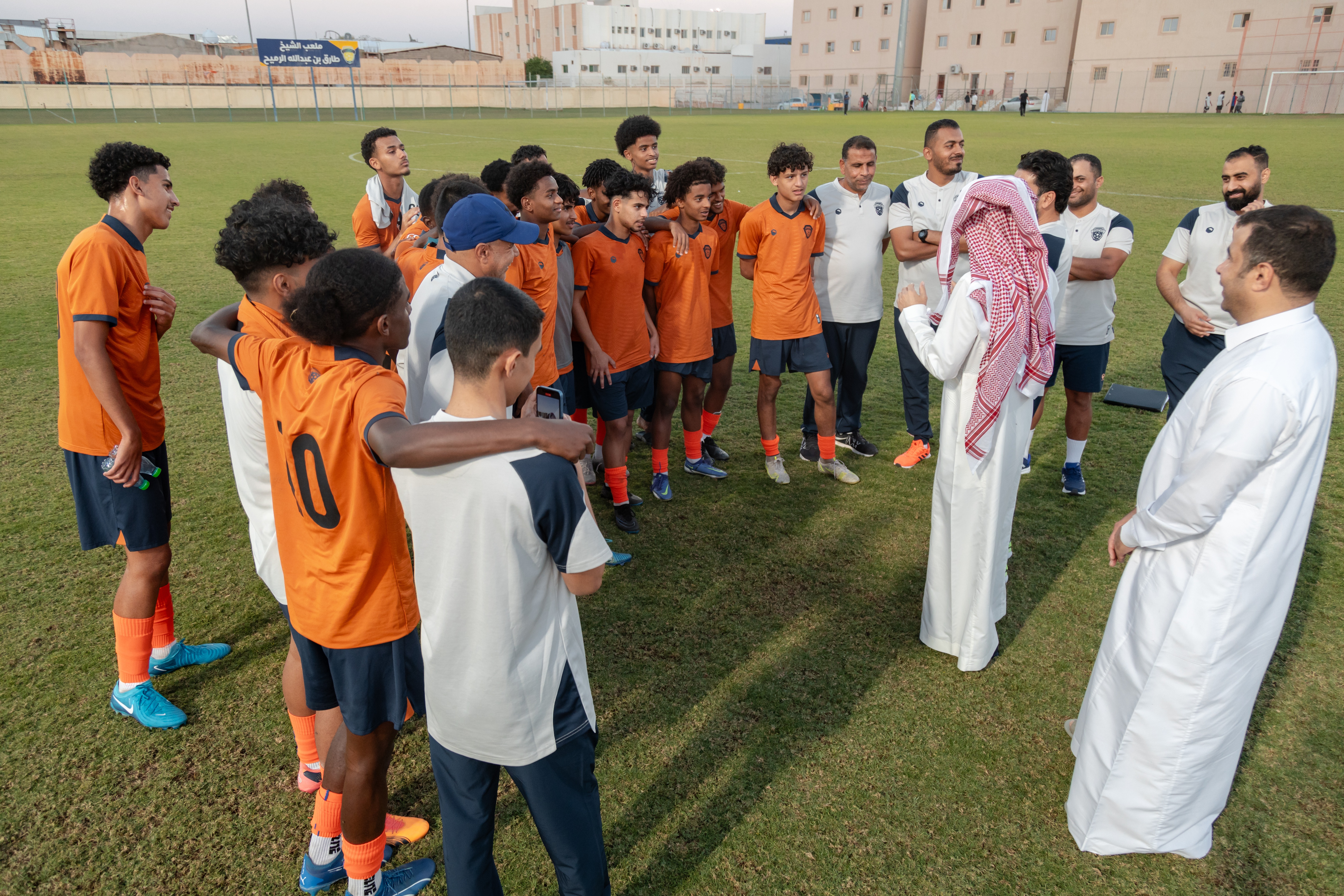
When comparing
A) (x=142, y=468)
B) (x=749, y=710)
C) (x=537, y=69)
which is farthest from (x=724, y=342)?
(x=537, y=69)

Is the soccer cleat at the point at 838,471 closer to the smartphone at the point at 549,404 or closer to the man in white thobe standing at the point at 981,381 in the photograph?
the man in white thobe standing at the point at 981,381

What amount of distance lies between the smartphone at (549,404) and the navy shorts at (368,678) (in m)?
0.82

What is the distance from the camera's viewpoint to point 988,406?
343 centimetres

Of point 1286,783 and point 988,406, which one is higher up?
point 988,406

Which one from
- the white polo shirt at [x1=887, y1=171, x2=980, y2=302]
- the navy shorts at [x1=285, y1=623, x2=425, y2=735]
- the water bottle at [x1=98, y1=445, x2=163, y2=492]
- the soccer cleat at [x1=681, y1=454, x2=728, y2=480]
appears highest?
the white polo shirt at [x1=887, y1=171, x2=980, y2=302]

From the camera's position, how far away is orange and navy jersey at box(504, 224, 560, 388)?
4.21 meters

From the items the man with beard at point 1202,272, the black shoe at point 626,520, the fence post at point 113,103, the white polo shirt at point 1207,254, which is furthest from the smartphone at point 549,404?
the fence post at point 113,103

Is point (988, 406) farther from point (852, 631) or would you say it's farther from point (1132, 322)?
point (1132, 322)

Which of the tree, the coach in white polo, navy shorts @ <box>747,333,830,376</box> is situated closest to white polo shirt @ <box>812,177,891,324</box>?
the coach in white polo

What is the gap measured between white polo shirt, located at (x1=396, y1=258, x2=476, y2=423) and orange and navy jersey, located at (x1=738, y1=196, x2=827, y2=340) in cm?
291

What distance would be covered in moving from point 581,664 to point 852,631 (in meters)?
2.36

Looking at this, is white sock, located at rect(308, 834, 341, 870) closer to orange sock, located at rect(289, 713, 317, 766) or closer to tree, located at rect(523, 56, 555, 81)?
orange sock, located at rect(289, 713, 317, 766)

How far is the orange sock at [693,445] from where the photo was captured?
19.5 feet

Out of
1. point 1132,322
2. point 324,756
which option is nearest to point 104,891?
point 324,756
